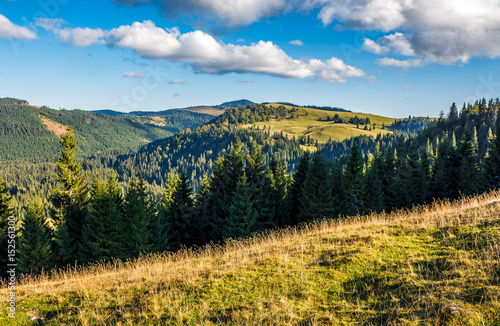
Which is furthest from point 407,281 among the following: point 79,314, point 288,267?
point 79,314

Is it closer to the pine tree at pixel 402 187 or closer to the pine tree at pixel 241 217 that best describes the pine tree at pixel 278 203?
→ the pine tree at pixel 241 217

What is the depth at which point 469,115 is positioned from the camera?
531 ft

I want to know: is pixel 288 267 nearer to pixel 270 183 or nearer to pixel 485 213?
pixel 485 213

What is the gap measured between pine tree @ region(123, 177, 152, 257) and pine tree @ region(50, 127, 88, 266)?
6.31m

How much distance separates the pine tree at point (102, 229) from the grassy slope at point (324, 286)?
24712 mm

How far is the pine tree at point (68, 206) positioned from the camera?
36.2 m

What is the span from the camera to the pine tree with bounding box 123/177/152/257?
116 feet

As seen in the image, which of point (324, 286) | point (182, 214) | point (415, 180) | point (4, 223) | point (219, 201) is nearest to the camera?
point (324, 286)

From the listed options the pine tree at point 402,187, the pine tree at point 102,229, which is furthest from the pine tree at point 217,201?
the pine tree at point 402,187

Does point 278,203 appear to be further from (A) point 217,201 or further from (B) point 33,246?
(B) point 33,246

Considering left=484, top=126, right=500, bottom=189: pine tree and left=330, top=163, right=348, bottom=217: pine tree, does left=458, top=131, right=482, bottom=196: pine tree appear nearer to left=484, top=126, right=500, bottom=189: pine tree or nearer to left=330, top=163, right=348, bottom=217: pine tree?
left=484, top=126, right=500, bottom=189: pine tree

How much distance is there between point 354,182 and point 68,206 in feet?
134

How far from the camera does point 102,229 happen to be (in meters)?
35.0

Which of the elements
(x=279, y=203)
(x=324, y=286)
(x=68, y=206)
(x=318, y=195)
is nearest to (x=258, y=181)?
(x=279, y=203)
